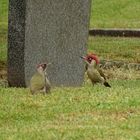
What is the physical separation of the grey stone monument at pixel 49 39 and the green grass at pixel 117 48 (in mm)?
5177

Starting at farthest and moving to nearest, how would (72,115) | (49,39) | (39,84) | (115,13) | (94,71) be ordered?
(115,13)
(49,39)
(94,71)
(39,84)
(72,115)

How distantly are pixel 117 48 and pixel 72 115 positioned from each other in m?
11.3

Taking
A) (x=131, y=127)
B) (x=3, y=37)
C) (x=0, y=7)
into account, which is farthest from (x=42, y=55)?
(x=0, y=7)

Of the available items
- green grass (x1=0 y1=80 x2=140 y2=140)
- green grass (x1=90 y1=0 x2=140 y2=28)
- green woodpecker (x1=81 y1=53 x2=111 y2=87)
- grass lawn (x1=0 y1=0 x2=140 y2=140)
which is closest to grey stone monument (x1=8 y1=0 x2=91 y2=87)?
grass lawn (x1=0 y1=0 x2=140 y2=140)

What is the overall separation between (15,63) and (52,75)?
0.98m

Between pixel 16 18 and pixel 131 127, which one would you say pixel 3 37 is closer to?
pixel 16 18

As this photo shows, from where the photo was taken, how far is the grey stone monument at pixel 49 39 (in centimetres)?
1214

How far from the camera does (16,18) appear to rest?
12.2m

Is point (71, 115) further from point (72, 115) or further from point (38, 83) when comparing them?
point (38, 83)

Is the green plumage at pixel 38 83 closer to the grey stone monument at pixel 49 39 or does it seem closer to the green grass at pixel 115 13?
the grey stone monument at pixel 49 39

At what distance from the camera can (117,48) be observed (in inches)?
788

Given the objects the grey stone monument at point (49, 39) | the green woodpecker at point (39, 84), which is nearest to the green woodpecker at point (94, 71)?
the grey stone monument at point (49, 39)

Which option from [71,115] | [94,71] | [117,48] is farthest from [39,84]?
[117,48]

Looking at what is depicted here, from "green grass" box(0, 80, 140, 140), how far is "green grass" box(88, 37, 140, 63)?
7.89 meters
